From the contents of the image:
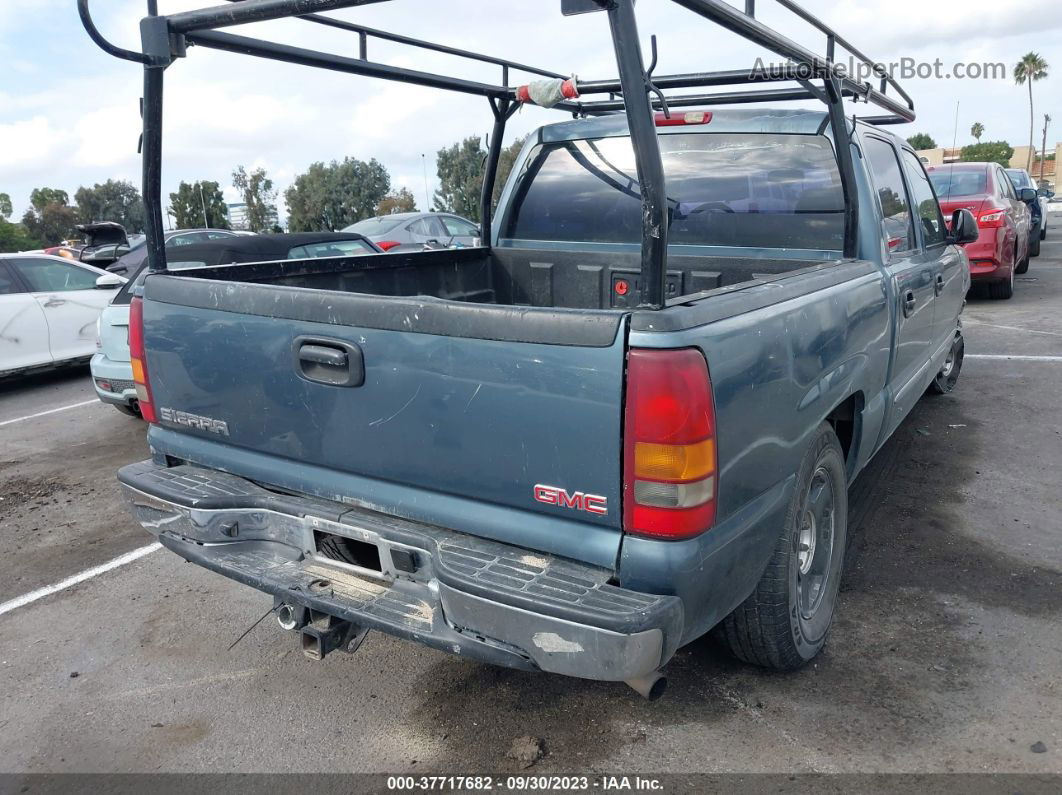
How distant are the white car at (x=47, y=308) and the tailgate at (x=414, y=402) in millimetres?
6168

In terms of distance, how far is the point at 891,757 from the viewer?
2.55 meters

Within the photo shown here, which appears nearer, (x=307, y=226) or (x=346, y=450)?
A: (x=346, y=450)

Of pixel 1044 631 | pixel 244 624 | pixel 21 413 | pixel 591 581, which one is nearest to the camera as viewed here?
pixel 591 581

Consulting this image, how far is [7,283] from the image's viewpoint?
27.7ft

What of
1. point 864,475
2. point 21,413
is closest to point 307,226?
point 21,413

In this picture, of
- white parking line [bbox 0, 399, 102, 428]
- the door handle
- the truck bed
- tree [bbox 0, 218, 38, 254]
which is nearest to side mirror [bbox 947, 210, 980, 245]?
the door handle

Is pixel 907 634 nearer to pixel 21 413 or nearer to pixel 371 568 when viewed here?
pixel 371 568

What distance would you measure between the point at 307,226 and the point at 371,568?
177 feet

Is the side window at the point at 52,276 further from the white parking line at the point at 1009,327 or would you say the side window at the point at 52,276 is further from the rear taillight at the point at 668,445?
the white parking line at the point at 1009,327

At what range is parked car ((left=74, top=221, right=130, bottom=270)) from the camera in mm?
12820

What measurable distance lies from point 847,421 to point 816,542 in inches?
24.2

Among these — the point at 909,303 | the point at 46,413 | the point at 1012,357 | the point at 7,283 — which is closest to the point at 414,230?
the point at 7,283

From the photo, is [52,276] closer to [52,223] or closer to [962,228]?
[962,228]

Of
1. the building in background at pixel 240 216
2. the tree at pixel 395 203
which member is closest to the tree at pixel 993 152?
the tree at pixel 395 203
